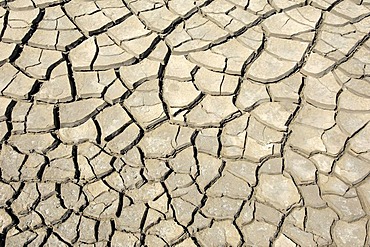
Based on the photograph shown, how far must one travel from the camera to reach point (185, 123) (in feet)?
9.39

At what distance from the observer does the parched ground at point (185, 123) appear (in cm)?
251

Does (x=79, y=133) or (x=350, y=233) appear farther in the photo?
(x=79, y=133)

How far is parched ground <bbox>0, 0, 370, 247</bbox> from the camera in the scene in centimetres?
251

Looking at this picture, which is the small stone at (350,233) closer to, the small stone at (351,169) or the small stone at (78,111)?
the small stone at (351,169)

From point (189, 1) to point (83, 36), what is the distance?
669 mm

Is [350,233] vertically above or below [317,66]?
below

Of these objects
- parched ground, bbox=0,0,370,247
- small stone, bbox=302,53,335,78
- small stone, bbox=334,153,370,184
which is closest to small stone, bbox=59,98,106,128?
parched ground, bbox=0,0,370,247

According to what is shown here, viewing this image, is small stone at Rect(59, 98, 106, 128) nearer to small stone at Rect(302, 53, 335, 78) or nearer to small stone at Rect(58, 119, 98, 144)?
small stone at Rect(58, 119, 98, 144)

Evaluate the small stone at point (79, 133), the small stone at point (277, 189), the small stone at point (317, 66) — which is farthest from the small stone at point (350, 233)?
the small stone at point (79, 133)

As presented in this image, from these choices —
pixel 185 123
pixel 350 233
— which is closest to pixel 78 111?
pixel 185 123

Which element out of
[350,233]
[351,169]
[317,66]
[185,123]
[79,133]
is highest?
[317,66]

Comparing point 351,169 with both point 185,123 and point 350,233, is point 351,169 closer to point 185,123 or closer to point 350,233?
point 350,233

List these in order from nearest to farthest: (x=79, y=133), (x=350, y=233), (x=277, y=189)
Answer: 1. (x=350, y=233)
2. (x=277, y=189)
3. (x=79, y=133)

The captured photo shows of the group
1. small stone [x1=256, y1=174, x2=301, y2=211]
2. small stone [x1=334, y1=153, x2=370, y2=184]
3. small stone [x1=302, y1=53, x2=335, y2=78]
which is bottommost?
small stone [x1=256, y1=174, x2=301, y2=211]
